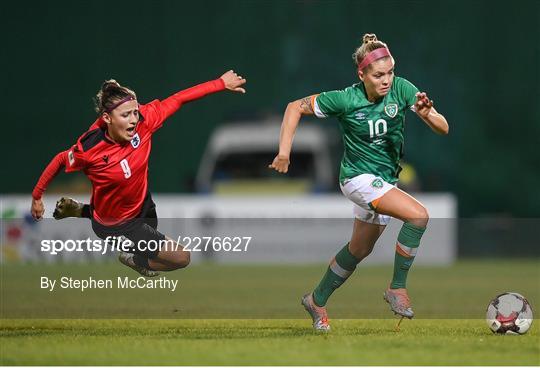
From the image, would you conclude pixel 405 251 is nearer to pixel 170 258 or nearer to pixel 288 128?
pixel 288 128

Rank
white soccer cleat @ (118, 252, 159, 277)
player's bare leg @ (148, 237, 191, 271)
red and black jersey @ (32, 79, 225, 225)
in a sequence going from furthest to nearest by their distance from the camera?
white soccer cleat @ (118, 252, 159, 277)
player's bare leg @ (148, 237, 191, 271)
red and black jersey @ (32, 79, 225, 225)

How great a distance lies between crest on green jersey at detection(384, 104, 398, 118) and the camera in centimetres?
941

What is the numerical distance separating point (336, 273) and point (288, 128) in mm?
1269

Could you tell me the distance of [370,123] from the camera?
9.42 meters

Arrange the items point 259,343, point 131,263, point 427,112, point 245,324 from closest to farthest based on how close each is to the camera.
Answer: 1. point 259,343
2. point 427,112
3. point 131,263
4. point 245,324

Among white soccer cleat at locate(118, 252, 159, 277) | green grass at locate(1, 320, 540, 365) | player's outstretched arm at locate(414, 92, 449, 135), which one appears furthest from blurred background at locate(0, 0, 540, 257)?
player's outstretched arm at locate(414, 92, 449, 135)

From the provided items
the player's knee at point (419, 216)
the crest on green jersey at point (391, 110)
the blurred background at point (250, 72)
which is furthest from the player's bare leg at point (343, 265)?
the blurred background at point (250, 72)

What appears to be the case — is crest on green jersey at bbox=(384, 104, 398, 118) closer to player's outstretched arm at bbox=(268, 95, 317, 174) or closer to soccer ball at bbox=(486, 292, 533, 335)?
player's outstretched arm at bbox=(268, 95, 317, 174)

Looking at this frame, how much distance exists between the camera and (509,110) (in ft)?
85.3

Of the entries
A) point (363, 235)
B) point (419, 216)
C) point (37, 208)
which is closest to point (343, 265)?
point (363, 235)

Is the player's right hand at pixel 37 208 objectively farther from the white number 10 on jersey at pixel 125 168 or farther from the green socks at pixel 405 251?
the green socks at pixel 405 251

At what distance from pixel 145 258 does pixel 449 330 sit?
2.49 meters

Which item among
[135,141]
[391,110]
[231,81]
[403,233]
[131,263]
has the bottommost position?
[131,263]

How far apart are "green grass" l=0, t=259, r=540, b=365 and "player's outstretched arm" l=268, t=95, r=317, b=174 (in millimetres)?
1269
